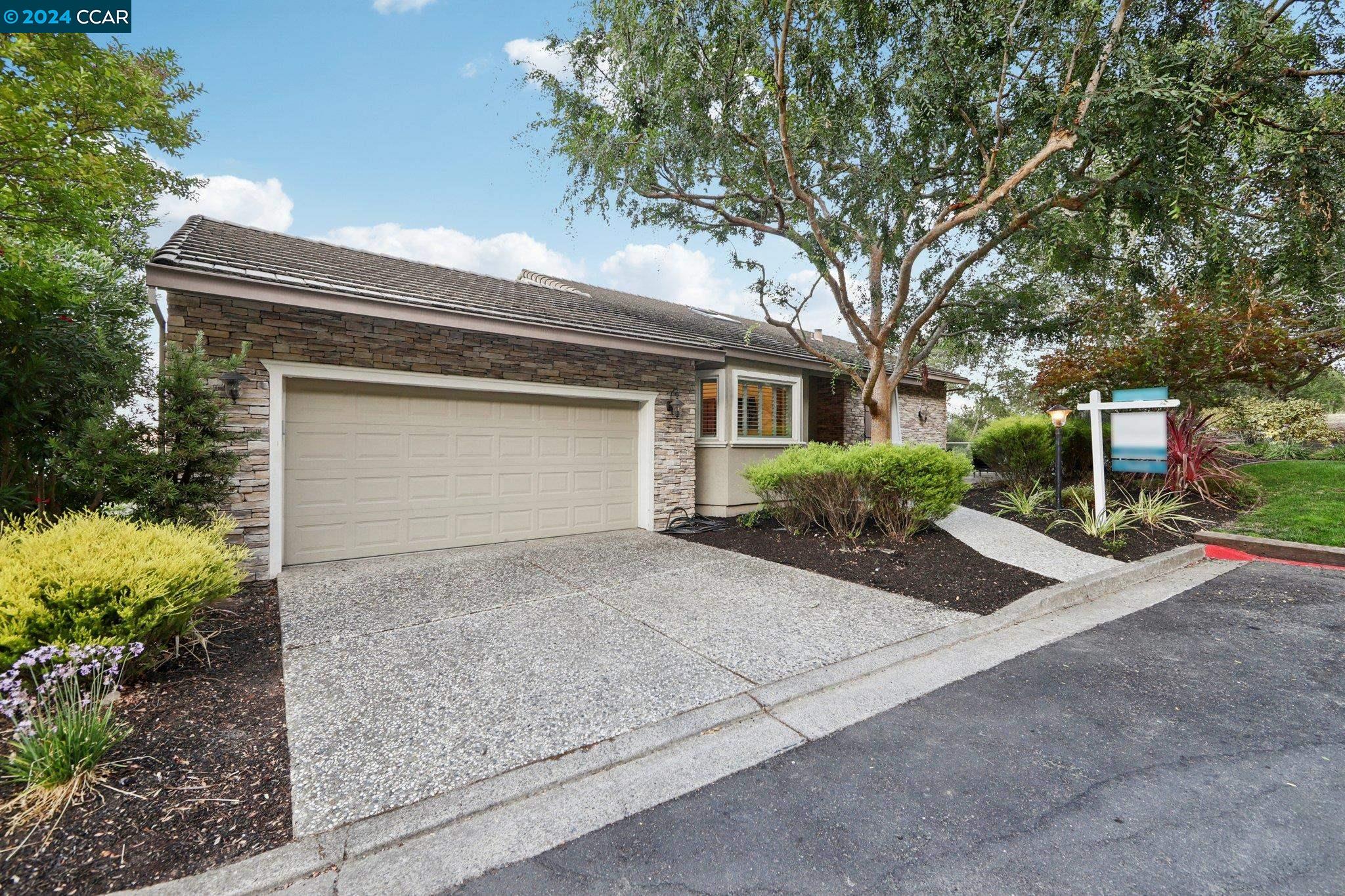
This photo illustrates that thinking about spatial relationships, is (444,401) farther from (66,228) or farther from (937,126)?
(937,126)

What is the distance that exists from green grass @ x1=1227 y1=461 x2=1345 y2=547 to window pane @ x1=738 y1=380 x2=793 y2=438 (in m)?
6.36

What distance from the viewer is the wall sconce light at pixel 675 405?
8883mm

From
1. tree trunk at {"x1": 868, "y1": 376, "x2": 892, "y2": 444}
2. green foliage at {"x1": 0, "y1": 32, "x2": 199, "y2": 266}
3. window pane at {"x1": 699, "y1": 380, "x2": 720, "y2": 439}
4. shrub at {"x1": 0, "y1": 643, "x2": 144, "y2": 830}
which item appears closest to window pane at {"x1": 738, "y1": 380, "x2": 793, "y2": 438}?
window pane at {"x1": 699, "y1": 380, "x2": 720, "y2": 439}

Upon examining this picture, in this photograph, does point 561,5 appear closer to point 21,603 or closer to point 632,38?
point 632,38

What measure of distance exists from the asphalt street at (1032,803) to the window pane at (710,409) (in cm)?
637

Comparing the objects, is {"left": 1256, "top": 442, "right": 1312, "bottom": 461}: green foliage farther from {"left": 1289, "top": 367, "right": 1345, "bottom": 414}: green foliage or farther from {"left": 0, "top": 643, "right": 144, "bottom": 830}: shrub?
{"left": 0, "top": 643, "right": 144, "bottom": 830}: shrub

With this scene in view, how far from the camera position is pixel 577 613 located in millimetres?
4684

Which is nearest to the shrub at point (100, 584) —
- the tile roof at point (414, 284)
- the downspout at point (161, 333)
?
the downspout at point (161, 333)

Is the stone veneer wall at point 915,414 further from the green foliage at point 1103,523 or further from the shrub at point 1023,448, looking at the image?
the green foliage at point 1103,523

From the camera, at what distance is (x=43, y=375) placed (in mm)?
5535

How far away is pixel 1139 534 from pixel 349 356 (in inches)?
394

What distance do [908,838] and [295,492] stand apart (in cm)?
643

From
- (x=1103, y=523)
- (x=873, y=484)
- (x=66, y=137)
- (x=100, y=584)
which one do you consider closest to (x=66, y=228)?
(x=66, y=137)

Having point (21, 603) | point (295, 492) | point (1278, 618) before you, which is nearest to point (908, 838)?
point (21, 603)
